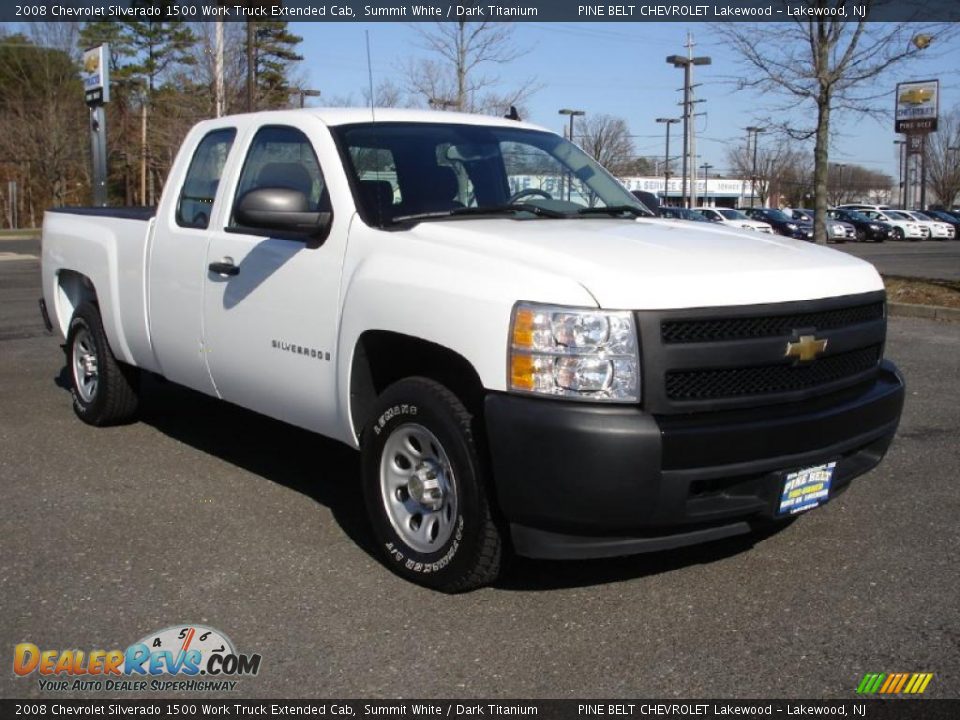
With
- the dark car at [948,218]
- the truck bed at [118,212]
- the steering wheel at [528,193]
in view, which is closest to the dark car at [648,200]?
the steering wheel at [528,193]

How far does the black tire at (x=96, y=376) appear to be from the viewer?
6.61 meters

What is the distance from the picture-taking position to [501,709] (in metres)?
3.14

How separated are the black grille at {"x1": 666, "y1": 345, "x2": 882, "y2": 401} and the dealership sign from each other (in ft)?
67.2

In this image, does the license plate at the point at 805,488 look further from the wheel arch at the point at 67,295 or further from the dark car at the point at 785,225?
the dark car at the point at 785,225

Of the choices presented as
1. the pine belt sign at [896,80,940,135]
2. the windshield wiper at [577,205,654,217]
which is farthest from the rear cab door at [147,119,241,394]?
the pine belt sign at [896,80,940,135]

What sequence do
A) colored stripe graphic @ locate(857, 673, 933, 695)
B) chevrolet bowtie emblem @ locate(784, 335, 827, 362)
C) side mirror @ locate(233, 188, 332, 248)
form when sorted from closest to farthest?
1. colored stripe graphic @ locate(857, 673, 933, 695)
2. chevrolet bowtie emblem @ locate(784, 335, 827, 362)
3. side mirror @ locate(233, 188, 332, 248)

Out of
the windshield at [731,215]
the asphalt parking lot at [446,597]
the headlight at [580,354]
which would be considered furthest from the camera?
the windshield at [731,215]

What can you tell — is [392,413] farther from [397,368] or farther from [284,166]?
[284,166]

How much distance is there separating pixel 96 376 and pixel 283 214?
293 centimetres

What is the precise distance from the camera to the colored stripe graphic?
3.24 metres

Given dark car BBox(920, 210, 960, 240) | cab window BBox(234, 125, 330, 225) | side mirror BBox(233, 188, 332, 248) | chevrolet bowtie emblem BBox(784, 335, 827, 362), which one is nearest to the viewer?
chevrolet bowtie emblem BBox(784, 335, 827, 362)

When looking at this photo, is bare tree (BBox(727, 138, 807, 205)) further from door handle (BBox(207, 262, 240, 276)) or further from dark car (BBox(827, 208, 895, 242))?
door handle (BBox(207, 262, 240, 276))

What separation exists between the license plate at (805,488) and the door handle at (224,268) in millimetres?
2766

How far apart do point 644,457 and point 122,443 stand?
13.4 ft
